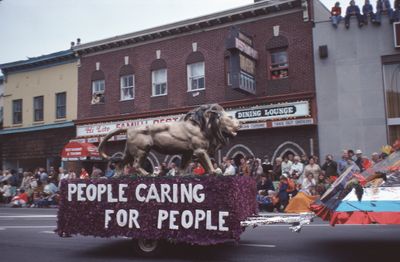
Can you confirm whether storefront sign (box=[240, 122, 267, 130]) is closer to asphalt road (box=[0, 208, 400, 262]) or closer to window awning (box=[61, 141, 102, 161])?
window awning (box=[61, 141, 102, 161])

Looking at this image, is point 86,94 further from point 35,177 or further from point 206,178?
point 206,178

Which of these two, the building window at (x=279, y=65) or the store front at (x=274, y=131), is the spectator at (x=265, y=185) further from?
the building window at (x=279, y=65)

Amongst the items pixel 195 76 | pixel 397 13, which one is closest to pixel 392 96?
pixel 397 13

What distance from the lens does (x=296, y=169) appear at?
1698cm

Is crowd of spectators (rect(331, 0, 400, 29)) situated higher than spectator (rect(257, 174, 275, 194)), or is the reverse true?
crowd of spectators (rect(331, 0, 400, 29))

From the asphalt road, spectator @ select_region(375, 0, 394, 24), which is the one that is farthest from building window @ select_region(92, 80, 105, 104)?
the asphalt road

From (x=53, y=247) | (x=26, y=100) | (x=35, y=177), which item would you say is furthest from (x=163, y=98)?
(x=53, y=247)

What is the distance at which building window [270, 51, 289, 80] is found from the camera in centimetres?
2111

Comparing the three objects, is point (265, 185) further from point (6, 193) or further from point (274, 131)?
point (6, 193)

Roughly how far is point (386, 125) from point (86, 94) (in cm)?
1750

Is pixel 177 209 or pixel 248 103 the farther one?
pixel 248 103

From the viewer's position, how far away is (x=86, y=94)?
27.6 meters

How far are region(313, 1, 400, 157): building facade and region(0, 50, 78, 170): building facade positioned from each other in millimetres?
15789

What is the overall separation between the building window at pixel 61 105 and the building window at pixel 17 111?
361cm
